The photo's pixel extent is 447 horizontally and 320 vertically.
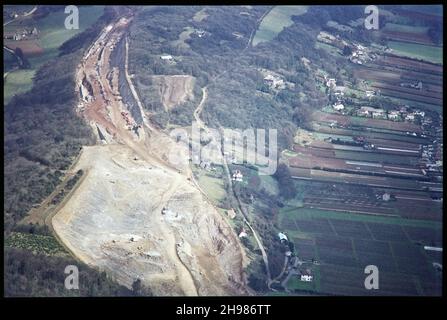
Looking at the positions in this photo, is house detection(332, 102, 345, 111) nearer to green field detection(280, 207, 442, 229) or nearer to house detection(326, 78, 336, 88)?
house detection(326, 78, 336, 88)

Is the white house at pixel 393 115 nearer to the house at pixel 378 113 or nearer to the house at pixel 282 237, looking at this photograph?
the house at pixel 378 113

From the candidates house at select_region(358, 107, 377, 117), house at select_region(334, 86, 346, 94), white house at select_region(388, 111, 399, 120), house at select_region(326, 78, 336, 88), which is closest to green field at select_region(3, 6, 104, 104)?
house at select_region(326, 78, 336, 88)

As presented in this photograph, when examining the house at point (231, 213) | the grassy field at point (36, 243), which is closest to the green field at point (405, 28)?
the house at point (231, 213)

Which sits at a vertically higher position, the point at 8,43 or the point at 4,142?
the point at 8,43
